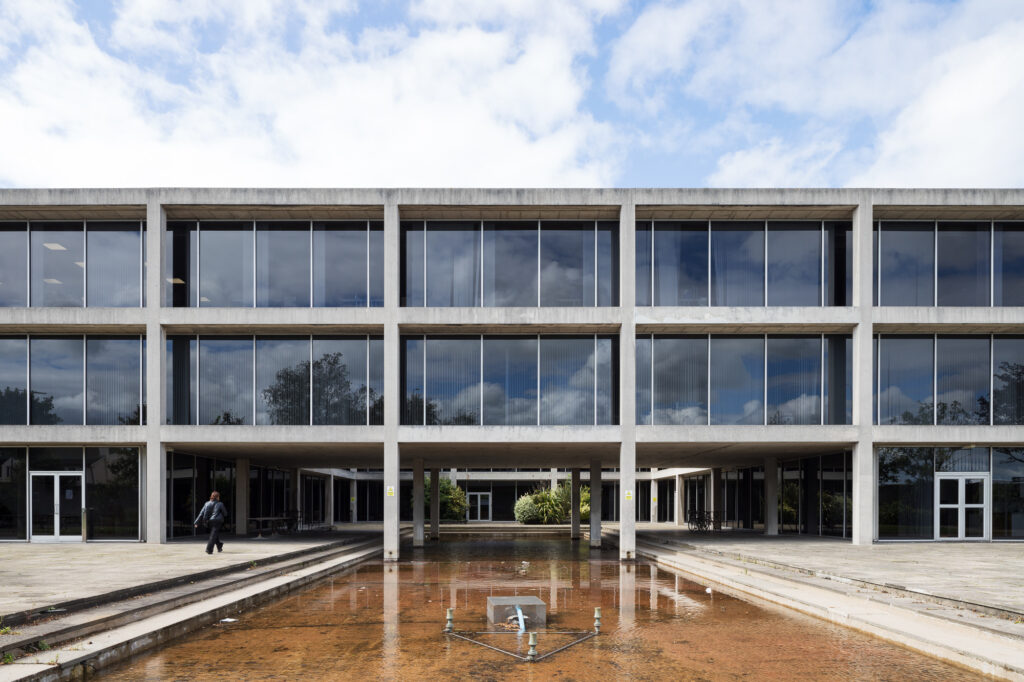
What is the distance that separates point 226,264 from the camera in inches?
1072

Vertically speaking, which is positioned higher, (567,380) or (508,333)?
(508,333)

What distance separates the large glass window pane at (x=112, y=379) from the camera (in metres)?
27.0

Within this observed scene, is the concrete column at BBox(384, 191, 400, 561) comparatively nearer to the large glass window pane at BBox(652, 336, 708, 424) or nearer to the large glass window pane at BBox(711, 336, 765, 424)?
the large glass window pane at BBox(652, 336, 708, 424)

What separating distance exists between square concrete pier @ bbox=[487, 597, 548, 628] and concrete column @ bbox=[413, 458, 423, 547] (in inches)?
710

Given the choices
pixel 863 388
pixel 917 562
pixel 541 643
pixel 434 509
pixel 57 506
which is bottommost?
pixel 434 509

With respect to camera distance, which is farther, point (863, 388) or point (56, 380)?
point (56, 380)

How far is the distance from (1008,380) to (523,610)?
2246 cm

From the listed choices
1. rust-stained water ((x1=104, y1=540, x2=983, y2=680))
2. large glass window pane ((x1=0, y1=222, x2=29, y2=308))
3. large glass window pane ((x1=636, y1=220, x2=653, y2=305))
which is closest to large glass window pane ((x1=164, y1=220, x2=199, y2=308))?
large glass window pane ((x1=0, y1=222, x2=29, y2=308))

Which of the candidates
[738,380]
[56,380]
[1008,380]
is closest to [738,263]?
[738,380]

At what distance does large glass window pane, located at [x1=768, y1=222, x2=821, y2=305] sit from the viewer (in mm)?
27078

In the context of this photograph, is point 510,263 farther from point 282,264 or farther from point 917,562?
point 917,562

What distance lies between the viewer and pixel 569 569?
72.6ft

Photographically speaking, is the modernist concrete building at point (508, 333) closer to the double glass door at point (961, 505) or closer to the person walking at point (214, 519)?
the double glass door at point (961, 505)

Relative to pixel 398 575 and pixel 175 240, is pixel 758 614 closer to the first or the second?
pixel 398 575
